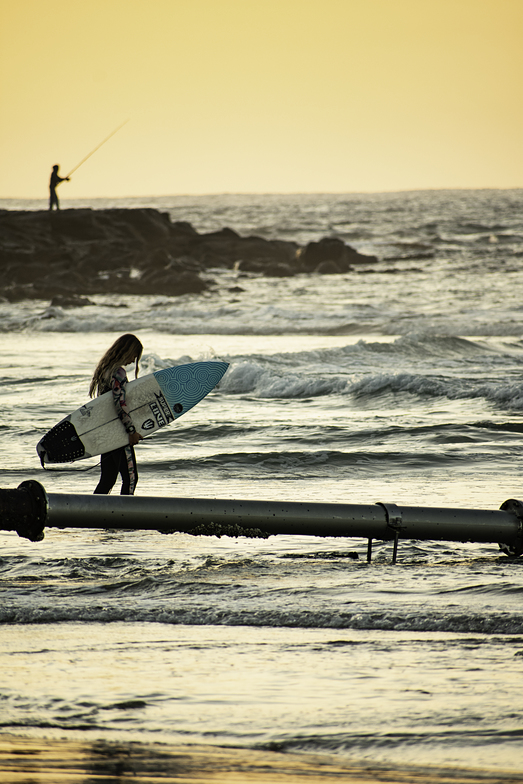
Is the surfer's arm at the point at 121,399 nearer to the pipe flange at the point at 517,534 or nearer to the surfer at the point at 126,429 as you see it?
the surfer at the point at 126,429

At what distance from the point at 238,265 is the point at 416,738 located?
35.9 m

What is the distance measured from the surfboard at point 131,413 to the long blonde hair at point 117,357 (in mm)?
131

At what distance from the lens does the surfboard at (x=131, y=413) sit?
587 cm

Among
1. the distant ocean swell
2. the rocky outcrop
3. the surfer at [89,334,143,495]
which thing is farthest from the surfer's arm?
the rocky outcrop

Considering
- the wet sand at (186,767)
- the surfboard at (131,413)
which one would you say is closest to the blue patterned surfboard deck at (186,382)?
the surfboard at (131,413)

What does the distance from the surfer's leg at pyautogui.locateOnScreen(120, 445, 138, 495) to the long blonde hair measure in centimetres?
48

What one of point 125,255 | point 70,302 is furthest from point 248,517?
point 125,255

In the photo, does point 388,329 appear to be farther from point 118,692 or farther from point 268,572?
point 118,692

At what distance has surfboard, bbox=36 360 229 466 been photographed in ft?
19.2

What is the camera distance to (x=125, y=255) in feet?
121

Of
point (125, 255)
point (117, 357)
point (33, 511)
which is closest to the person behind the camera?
point (33, 511)

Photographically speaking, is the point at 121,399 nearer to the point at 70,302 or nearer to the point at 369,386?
the point at 369,386

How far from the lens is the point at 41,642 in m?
3.37

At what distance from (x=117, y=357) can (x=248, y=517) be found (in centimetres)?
187
